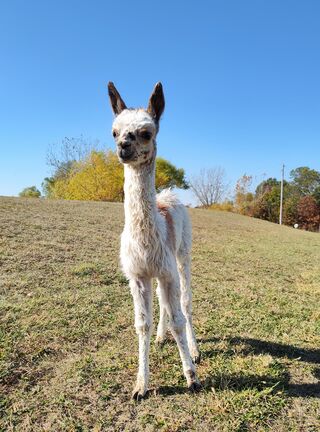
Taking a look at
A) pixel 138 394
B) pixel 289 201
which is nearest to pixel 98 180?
pixel 289 201

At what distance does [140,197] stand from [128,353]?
1877 millimetres

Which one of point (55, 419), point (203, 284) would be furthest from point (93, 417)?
point (203, 284)

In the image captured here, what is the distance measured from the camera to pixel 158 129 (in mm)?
3053

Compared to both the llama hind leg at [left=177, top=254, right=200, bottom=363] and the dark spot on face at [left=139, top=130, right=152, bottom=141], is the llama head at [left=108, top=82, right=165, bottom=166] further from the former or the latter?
the llama hind leg at [left=177, top=254, right=200, bottom=363]

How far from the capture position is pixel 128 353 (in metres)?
3.73

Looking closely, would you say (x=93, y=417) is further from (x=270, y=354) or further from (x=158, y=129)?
(x=158, y=129)

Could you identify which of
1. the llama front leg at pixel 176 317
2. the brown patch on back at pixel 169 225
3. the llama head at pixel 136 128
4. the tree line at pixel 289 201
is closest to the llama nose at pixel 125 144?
the llama head at pixel 136 128

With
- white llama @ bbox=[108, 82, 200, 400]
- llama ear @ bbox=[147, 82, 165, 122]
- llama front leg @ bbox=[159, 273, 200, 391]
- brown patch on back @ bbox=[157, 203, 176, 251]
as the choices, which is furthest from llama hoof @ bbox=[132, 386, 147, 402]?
llama ear @ bbox=[147, 82, 165, 122]

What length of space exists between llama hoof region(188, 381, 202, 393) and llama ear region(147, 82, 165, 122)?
243 centimetres

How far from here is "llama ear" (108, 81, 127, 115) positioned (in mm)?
3049

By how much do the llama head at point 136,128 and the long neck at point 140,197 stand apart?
0.30 ft

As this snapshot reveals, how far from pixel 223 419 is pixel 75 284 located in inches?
141

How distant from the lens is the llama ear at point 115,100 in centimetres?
305

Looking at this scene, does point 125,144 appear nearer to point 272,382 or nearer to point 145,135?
point 145,135
